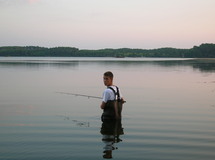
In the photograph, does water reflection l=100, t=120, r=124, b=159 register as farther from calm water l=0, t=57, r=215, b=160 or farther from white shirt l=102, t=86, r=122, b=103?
white shirt l=102, t=86, r=122, b=103

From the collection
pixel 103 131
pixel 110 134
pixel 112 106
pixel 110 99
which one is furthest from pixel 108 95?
pixel 110 134

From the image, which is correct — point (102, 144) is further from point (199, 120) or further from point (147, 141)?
point (199, 120)

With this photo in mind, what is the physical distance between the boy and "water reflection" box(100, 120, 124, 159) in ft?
0.85

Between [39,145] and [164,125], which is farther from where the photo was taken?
[164,125]

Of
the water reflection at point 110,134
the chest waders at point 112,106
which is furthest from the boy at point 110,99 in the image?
the water reflection at point 110,134

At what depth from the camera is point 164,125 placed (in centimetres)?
1216

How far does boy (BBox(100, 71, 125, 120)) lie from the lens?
432 inches

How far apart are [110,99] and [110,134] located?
3.93ft

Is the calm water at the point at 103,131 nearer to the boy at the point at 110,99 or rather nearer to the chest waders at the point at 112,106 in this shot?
the chest waders at the point at 112,106

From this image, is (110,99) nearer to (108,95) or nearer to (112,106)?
(108,95)

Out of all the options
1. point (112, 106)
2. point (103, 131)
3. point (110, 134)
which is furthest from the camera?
point (112, 106)

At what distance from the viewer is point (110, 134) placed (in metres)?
10.6

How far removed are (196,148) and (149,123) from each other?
137 inches

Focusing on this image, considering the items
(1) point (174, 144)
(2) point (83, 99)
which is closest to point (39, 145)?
(1) point (174, 144)
